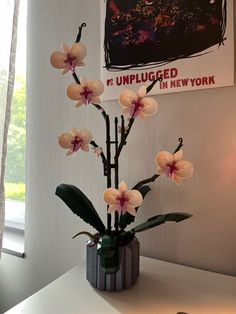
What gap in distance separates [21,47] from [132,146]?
69 centimetres

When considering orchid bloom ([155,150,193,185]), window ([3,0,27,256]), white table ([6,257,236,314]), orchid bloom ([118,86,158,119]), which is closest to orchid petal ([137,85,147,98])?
orchid bloom ([118,86,158,119])

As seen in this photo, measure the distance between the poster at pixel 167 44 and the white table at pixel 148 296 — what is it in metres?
0.53

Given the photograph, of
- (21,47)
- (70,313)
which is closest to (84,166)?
(70,313)

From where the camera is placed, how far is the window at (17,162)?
1172 mm

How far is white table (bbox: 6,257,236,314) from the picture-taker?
1.98 ft

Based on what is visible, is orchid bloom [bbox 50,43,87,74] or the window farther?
the window

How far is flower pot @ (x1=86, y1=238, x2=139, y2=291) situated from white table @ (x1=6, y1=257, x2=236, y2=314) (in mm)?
16

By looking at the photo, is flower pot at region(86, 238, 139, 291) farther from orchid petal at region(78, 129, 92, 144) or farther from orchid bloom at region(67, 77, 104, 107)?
orchid bloom at region(67, 77, 104, 107)

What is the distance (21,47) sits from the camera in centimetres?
116

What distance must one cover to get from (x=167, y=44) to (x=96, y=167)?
45 cm

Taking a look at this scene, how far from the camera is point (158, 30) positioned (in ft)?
2.68

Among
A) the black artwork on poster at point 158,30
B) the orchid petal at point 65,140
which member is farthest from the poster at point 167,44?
the orchid petal at point 65,140

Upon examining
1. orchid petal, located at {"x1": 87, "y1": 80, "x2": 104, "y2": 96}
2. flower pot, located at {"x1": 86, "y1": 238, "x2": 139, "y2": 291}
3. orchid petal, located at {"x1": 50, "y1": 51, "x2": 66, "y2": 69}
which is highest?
orchid petal, located at {"x1": 50, "y1": 51, "x2": 66, "y2": 69}

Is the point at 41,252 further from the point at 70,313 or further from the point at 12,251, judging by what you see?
the point at 70,313
